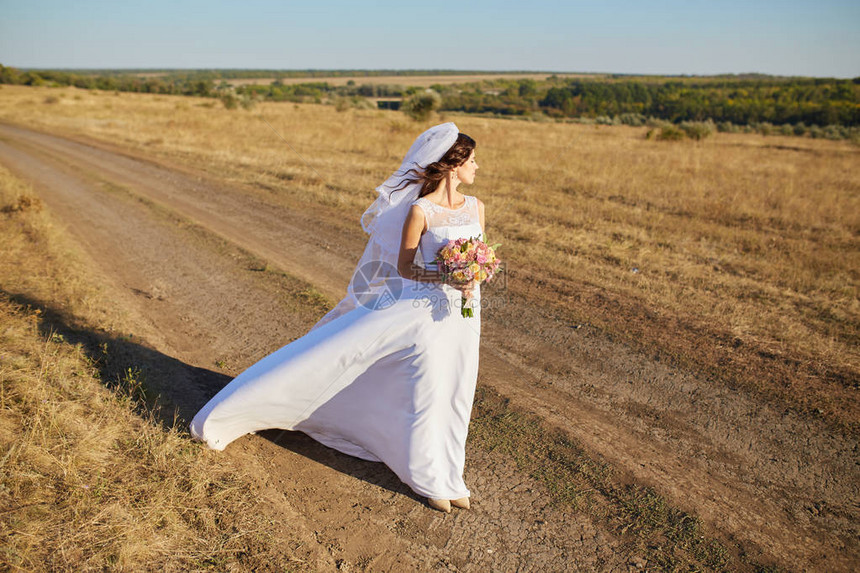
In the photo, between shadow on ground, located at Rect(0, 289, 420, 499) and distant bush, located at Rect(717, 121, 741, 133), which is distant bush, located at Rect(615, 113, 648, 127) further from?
shadow on ground, located at Rect(0, 289, 420, 499)

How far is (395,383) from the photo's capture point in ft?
11.7

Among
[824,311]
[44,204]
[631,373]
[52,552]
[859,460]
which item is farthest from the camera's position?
[44,204]

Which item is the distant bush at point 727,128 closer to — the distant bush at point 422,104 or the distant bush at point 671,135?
the distant bush at point 671,135

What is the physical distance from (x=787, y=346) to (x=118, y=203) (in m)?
12.3

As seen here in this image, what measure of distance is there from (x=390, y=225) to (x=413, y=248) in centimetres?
35

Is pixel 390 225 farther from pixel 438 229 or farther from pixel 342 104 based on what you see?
pixel 342 104

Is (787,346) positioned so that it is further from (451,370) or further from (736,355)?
(451,370)

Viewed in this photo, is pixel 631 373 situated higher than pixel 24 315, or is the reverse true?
pixel 24 315

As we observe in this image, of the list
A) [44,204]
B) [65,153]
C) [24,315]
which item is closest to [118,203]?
[44,204]

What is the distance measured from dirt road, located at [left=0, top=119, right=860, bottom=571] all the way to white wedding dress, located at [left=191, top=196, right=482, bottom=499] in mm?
261

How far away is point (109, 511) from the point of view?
2969 mm
